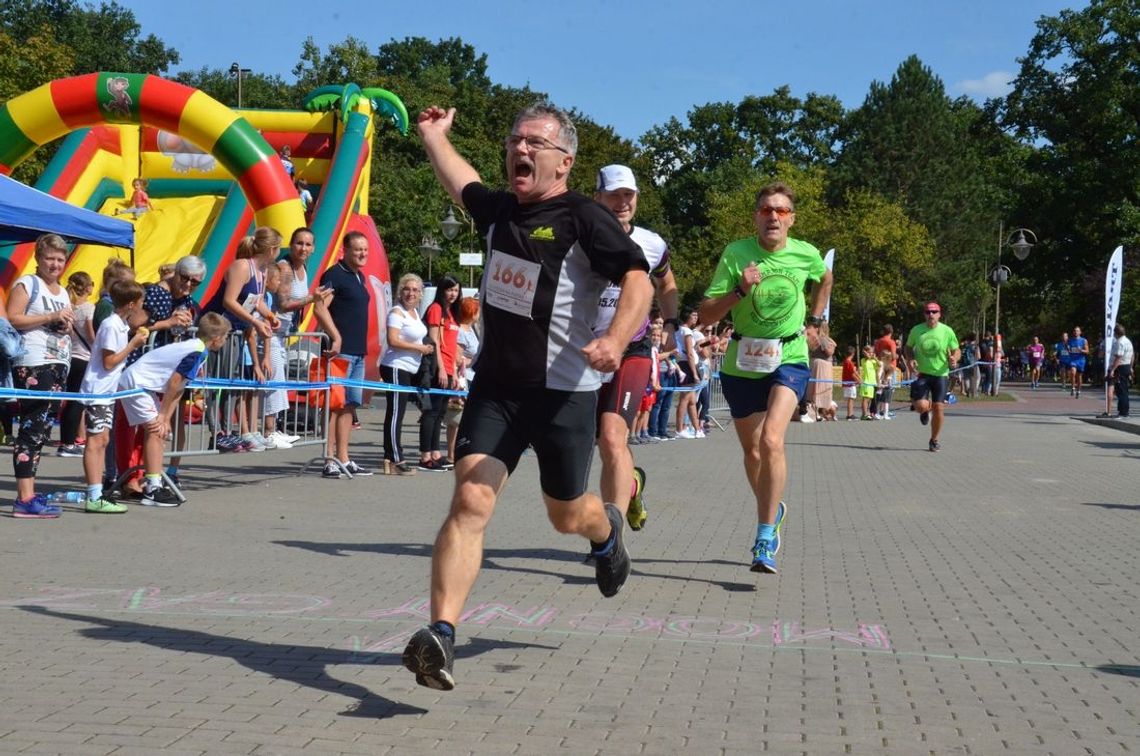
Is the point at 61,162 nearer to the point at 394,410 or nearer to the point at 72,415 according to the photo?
the point at 72,415

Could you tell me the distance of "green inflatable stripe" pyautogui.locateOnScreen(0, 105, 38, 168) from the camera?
19359 mm

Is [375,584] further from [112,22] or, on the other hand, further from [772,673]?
[112,22]

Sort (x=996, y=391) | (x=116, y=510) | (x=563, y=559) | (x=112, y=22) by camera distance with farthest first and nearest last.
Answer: (x=112, y=22)
(x=996, y=391)
(x=116, y=510)
(x=563, y=559)

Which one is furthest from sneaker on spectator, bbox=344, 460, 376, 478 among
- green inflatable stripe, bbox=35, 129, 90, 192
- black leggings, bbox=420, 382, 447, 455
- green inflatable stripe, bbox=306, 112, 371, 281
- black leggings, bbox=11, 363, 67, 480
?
green inflatable stripe, bbox=35, 129, 90, 192

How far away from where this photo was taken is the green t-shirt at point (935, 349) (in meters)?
18.8

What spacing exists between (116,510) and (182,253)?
1434 centimetres

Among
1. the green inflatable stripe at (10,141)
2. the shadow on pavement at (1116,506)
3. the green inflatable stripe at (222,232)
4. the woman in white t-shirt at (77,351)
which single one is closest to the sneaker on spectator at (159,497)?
the woman in white t-shirt at (77,351)

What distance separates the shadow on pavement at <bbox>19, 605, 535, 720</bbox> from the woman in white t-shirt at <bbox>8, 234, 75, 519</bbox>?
11.6 ft

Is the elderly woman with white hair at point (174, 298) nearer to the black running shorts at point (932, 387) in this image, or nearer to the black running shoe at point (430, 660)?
the black running shoe at point (430, 660)

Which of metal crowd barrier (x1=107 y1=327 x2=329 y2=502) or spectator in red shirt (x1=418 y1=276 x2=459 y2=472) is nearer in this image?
metal crowd barrier (x1=107 y1=327 x2=329 y2=502)

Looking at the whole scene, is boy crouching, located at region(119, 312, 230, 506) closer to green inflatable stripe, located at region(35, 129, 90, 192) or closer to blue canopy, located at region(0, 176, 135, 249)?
blue canopy, located at region(0, 176, 135, 249)

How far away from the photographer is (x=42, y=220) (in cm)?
Answer: 1227

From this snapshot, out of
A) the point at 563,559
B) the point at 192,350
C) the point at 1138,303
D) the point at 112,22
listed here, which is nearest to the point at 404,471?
the point at 192,350

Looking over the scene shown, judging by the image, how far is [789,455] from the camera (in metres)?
17.6
